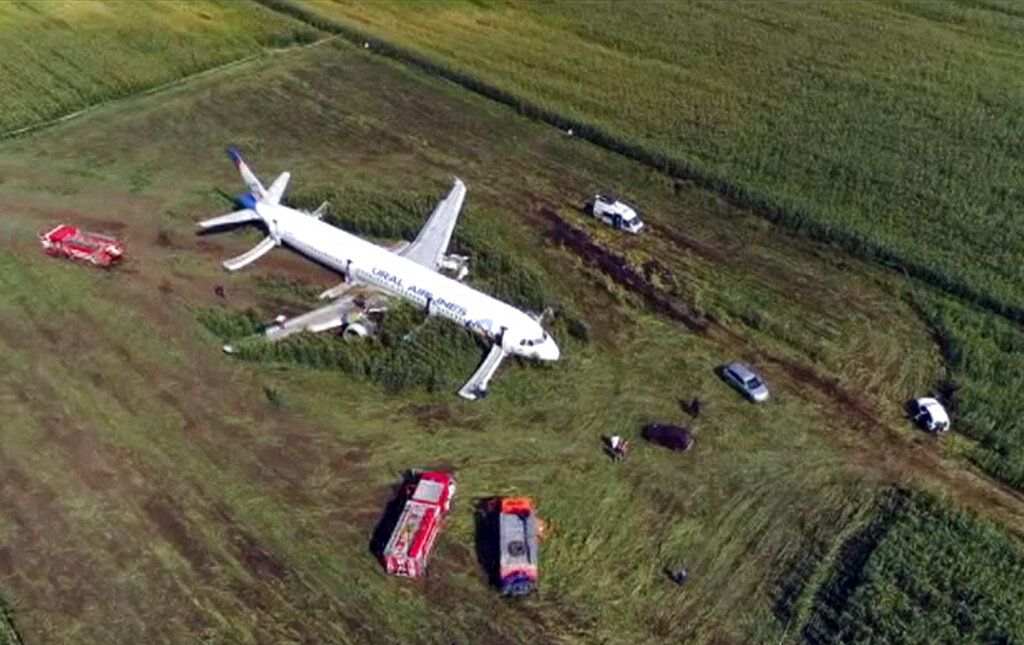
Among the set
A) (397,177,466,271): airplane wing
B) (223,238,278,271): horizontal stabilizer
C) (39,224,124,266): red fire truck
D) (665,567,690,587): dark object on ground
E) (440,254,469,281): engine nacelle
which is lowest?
(665,567,690,587): dark object on ground

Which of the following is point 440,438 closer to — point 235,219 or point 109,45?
point 235,219

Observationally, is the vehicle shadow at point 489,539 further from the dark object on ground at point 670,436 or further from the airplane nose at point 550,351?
the airplane nose at point 550,351

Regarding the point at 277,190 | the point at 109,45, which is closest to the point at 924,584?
the point at 277,190

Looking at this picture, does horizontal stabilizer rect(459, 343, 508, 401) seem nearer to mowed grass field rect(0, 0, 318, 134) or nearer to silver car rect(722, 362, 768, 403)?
Answer: silver car rect(722, 362, 768, 403)

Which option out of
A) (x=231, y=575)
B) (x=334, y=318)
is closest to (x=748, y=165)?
(x=334, y=318)

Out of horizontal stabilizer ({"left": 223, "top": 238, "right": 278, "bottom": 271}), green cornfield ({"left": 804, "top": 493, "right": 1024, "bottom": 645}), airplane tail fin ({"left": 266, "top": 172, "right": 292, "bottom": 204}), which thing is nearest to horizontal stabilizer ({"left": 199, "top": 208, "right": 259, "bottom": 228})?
airplane tail fin ({"left": 266, "top": 172, "right": 292, "bottom": 204})

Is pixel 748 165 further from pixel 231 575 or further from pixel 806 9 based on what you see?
pixel 231 575
